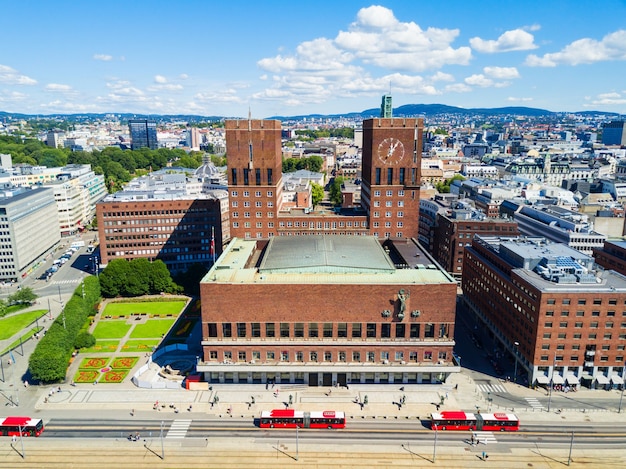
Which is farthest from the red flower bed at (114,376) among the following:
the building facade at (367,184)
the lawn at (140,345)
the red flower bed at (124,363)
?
the building facade at (367,184)

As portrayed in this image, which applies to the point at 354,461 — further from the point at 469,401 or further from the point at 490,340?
the point at 490,340

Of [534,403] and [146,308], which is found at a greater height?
[534,403]

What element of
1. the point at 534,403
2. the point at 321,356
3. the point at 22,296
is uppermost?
the point at 321,356

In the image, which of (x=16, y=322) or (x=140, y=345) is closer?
(x=140, y=345)

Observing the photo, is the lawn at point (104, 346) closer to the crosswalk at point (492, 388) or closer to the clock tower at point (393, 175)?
the clock tower at point (393, 175)

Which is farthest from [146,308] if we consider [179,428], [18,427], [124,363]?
[179,428]

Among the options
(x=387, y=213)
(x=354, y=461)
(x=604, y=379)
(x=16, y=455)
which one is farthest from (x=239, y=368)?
(x=604, y=379)

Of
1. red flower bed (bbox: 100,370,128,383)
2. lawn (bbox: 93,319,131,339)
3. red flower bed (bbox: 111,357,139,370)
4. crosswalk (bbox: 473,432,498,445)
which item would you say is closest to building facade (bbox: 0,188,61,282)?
lawn (bbox: 93,319,131,339)

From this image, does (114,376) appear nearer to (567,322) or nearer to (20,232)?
(20,232)
